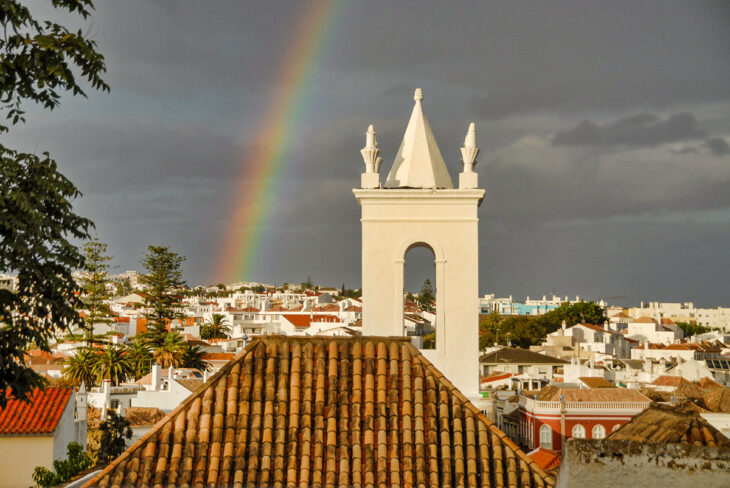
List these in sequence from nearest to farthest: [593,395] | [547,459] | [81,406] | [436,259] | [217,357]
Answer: [436,259]
[547,459]
[81,406]
[593,395]
[217,357]

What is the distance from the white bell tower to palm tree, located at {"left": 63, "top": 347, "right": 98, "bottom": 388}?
49757mm

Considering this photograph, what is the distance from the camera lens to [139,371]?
210ft

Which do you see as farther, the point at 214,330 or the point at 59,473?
the point at 214,330

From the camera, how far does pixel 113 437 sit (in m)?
36.5

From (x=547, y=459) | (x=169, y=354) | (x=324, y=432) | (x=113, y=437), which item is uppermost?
(x=324, y=432)

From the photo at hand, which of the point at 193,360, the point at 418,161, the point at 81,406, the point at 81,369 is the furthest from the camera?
the point at 193,360

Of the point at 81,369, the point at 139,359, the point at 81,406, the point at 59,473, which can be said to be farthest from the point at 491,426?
the point at 139,359

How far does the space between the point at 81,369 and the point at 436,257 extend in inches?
2018

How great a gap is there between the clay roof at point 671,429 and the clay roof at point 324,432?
2308 millimetres

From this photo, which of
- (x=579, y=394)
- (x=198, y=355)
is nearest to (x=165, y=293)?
(x=198, y=355)

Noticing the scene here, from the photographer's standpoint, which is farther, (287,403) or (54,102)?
(54,102)

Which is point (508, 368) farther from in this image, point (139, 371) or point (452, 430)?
point (452, 430)

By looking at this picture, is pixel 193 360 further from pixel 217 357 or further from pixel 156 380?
pixel 156 380

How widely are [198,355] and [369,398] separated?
197 feet
